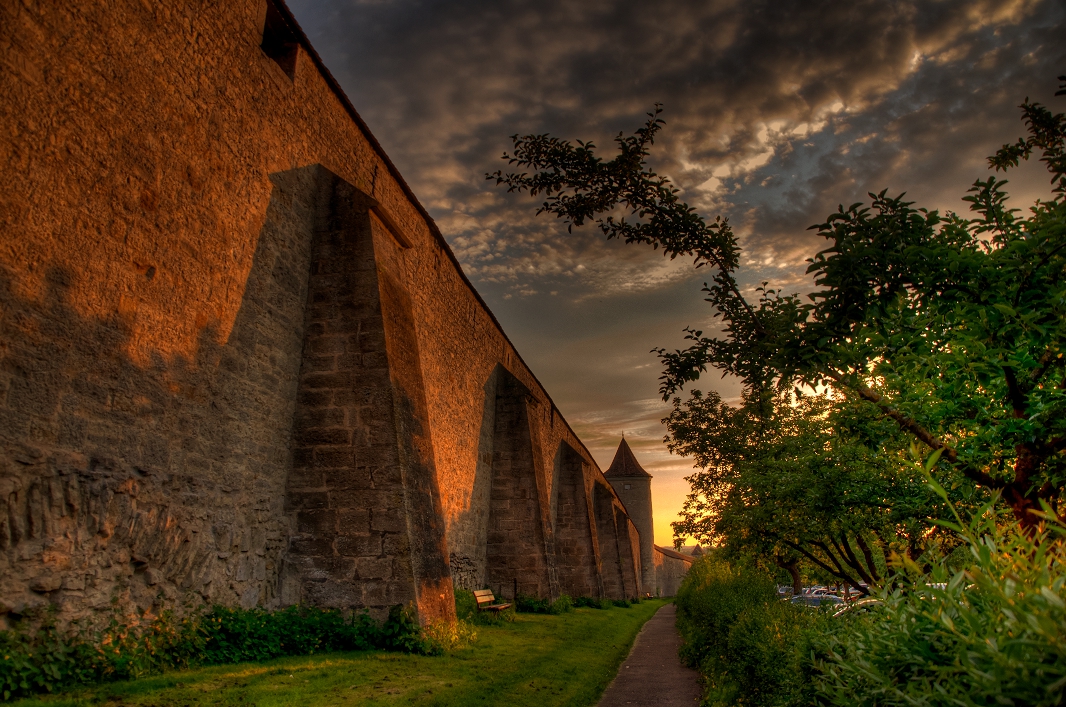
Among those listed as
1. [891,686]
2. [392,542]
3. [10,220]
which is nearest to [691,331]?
[392,542]

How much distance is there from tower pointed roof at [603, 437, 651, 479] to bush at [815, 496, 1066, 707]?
55716 mm

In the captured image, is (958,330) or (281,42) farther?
(281,42)

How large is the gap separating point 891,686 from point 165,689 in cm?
492

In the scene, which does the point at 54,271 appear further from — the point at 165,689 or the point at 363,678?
the point at 363,678

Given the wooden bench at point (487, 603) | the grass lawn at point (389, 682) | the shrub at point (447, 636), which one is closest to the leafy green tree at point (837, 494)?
the grass lawn at point (389, 682)

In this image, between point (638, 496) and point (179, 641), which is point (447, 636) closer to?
point (179, 641)

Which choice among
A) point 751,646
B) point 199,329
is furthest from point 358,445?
point 751,646

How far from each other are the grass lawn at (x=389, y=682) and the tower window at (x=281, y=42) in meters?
6.70

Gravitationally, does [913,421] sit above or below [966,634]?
above

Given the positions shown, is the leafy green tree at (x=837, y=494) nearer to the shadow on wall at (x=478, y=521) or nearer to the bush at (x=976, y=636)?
the bush at (x=976, y=636)

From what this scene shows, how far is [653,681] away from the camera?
8.64 metres

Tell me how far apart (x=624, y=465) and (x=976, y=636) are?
2251 inches

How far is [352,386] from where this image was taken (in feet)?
25.8

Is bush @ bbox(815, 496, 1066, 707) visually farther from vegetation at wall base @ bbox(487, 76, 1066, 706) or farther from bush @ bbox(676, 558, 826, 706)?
bush @ bbox(676, 558, 826, 706)
